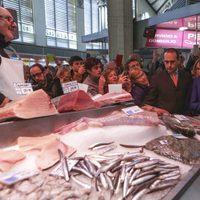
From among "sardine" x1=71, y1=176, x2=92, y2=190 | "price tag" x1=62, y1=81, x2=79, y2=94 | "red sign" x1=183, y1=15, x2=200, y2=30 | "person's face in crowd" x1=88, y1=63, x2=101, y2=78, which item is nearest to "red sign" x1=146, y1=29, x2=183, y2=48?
"red sign" x1=183, y1=15, x2=200, y2=30

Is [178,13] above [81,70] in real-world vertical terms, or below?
above

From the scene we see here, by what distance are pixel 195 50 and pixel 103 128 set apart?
3809 mm

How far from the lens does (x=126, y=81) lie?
358 centimetres

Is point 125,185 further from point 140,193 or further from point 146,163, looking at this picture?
point 146,163

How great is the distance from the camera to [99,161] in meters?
1.54

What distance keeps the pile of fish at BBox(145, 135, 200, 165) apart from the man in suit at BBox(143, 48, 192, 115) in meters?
1.54

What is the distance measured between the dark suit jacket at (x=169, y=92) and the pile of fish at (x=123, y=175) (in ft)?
6.46

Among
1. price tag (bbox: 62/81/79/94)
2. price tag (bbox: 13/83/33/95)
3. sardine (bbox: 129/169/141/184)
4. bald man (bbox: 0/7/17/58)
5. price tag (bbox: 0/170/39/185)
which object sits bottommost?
sardine (bbox: 129/169/141/184)

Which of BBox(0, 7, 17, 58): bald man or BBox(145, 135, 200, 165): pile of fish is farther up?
BBox(0, 7, 17, 58): bald man

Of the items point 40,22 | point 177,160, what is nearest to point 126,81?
point 177,160

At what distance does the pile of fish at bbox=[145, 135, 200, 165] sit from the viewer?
1681 mm

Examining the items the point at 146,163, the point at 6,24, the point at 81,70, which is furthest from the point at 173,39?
the point at 146,163

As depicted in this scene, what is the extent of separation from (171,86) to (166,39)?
215 inches

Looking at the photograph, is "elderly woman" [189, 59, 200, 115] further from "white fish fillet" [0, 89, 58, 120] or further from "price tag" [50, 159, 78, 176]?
"price tag" [50, 159, 78, 176]
